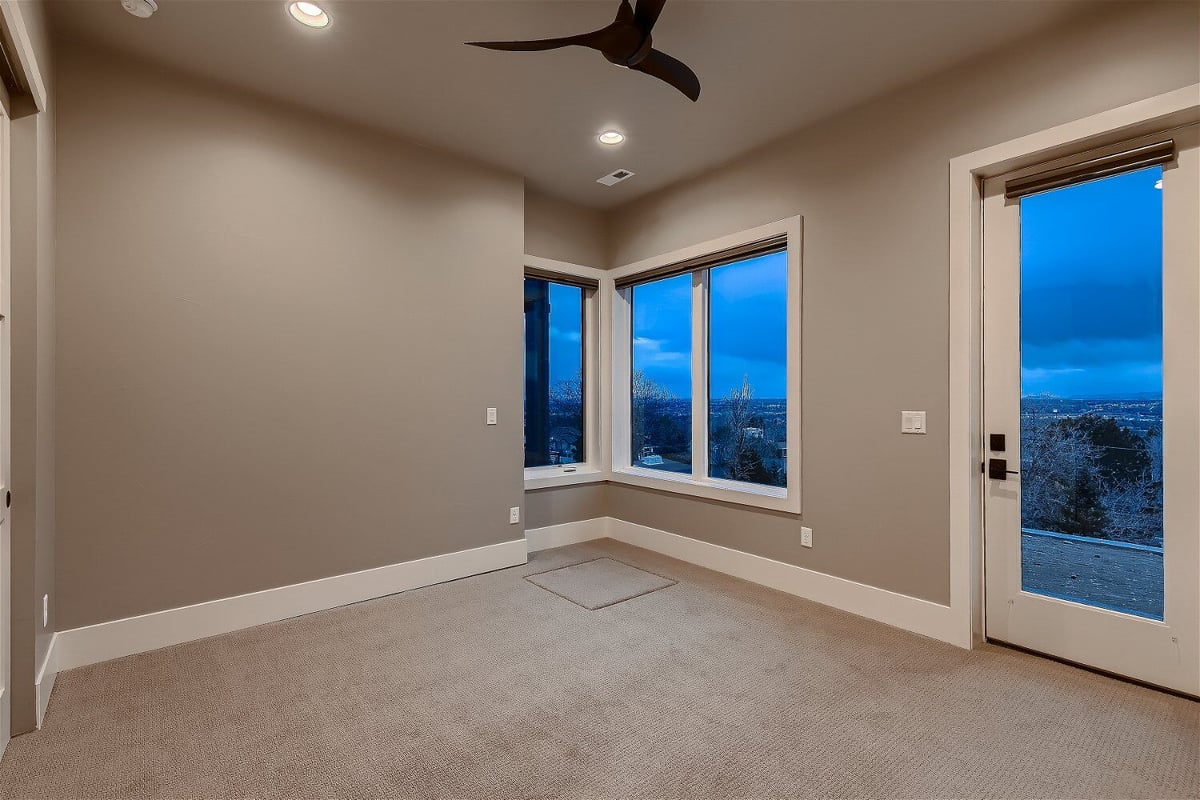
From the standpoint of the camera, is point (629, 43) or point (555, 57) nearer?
point (629, 43)

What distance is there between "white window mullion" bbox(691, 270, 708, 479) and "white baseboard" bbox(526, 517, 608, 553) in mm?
1029

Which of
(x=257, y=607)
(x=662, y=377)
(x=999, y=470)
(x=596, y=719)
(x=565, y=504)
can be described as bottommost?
(x=596, y=719)

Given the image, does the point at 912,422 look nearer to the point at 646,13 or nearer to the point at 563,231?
the point at 646,13

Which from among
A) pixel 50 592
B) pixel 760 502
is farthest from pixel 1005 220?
pixel 50 592

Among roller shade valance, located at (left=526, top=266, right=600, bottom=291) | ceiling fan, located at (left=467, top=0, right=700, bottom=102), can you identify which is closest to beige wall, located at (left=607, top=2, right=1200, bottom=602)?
ceiling fan, located at (left=467, top=0, right=700, bottom=102)

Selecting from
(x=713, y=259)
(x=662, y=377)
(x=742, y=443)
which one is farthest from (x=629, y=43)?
(x=662, y=377)

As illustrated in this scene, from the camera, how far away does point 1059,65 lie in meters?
2.42

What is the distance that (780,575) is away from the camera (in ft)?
11.4

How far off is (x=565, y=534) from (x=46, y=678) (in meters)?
3.00

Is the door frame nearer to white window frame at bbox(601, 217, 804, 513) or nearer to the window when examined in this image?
white window frame at bbox(601, 217, 804, 513)

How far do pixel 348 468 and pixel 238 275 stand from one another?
118 centimetres

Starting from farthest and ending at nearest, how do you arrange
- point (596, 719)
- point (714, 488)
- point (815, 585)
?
point (714, 488)
point (815, 585)
point (596, 719)

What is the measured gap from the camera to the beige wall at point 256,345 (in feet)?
8.38

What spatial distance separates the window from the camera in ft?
14.9
